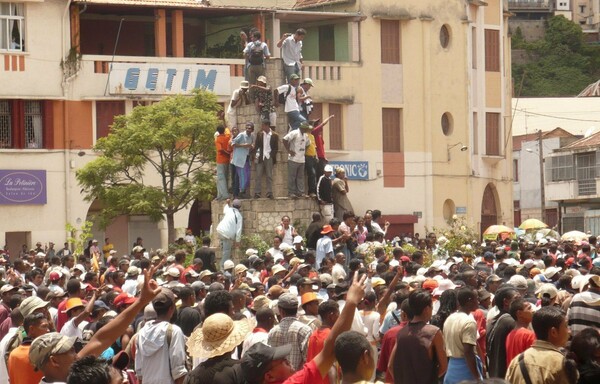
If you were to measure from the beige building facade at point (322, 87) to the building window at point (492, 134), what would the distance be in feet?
0.25

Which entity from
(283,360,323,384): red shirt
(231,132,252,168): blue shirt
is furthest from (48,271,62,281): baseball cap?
(283,360,323,384): red shirt

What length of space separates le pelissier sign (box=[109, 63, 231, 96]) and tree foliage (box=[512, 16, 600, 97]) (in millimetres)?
37386

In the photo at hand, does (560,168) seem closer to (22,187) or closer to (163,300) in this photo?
(22,187)

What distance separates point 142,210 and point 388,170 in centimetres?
1172

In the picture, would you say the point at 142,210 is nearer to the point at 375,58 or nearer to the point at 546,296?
the point at 375,58

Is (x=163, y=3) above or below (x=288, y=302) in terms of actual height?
above

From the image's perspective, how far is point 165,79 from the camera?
46.2 metres

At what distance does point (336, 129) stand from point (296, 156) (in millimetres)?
20291


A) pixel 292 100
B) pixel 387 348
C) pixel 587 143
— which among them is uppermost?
pixel 587 143

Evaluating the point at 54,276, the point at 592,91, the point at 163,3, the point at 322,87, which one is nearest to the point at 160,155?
the point at 163,3

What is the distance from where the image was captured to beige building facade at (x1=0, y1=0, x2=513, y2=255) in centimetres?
4516

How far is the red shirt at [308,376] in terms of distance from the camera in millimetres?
9398

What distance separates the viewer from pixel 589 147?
5991cm

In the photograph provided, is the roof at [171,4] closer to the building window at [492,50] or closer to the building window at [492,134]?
the building window at [492,50]
